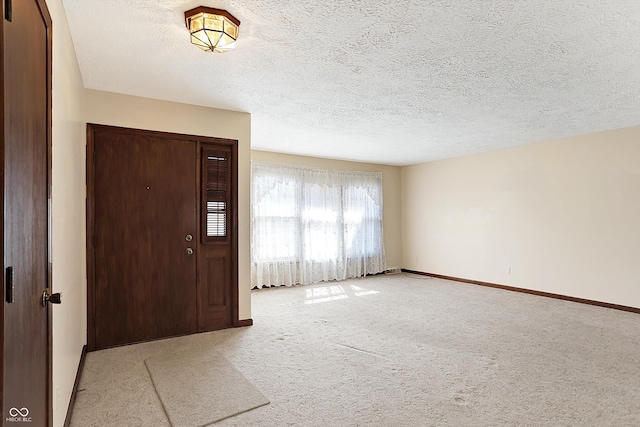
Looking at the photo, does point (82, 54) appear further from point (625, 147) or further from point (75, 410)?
point (625, 147)

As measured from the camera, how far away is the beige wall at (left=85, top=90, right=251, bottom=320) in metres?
3.41

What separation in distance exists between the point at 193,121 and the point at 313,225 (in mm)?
3419

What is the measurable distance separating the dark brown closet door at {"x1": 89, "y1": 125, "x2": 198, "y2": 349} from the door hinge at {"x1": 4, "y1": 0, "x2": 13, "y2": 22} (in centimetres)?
266

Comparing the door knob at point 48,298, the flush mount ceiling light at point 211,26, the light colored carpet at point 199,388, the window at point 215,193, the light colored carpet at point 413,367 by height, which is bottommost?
the light colored carpet at point 413,367

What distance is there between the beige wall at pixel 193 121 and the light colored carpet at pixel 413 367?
2.84 feet

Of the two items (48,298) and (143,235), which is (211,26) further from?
(143,235)

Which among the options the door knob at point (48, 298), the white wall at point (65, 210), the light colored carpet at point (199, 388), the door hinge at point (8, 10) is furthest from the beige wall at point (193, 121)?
the door hinge at point (8, 10)

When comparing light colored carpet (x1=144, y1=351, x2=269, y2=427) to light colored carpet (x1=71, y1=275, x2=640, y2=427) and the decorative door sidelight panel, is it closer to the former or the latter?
light colored carpet (x1=71, y1=275, x2=640, y2=427)

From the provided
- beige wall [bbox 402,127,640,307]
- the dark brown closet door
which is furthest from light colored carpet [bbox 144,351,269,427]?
beige wall [bbox 402,127,640,307]

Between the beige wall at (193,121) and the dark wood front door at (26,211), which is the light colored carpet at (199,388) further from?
the beige wall at (193,121)

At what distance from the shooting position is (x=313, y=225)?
22.2 feet

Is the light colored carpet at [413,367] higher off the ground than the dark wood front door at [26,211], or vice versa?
the dark wood front door at [26,211]

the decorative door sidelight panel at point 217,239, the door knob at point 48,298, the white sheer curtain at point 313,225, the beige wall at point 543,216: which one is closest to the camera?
the door knob at point 48,298

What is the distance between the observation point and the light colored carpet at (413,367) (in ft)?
7.30
